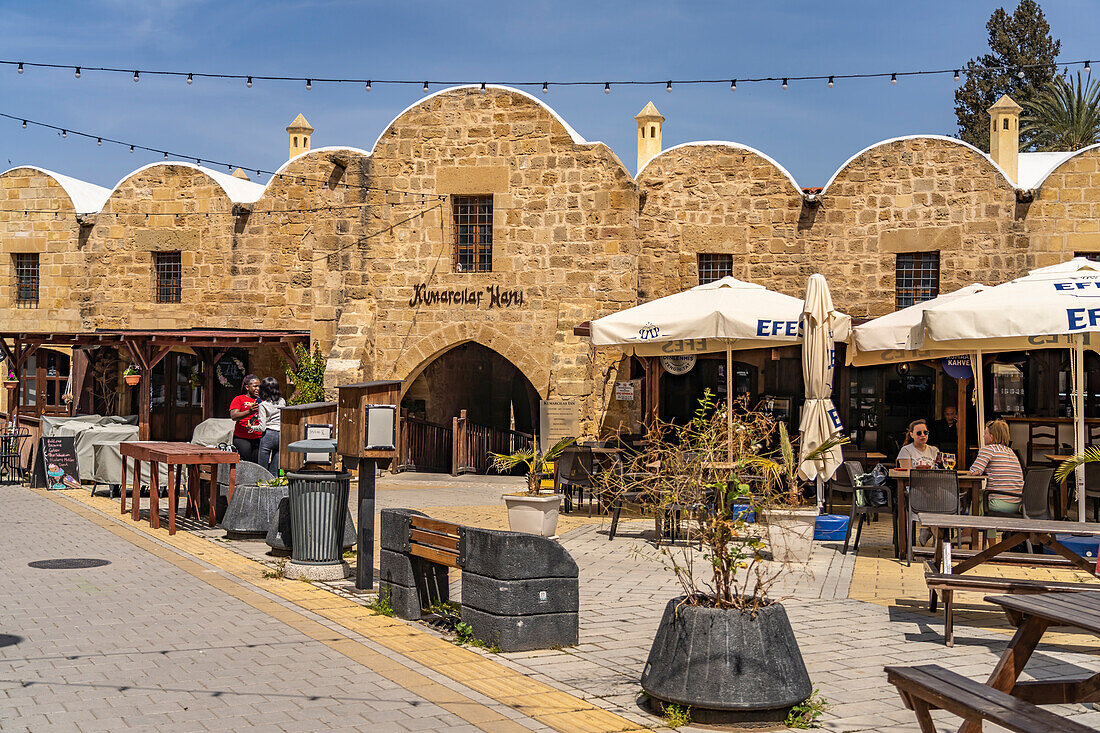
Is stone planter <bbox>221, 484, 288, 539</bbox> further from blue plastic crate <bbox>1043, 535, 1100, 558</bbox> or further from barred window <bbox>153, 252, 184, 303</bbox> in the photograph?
barred window <bbox>153, 252, 184, 303</bbox>

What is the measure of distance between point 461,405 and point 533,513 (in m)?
12.8

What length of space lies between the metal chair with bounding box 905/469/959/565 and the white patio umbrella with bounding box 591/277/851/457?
108 inches

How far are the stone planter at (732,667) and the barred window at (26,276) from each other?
818 inches

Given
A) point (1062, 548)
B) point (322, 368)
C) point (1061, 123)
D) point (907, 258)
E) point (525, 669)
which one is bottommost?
point (525, 669)

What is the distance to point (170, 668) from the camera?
5730mm

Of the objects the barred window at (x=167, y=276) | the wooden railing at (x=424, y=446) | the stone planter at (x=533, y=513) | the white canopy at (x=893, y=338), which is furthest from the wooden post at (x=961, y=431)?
the barred window at (x=167, y=276)

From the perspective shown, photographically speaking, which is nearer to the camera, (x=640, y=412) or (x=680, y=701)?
(x=680, y=701)

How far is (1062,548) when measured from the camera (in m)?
7.01

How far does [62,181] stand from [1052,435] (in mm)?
18540

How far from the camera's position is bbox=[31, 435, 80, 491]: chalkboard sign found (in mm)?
15242

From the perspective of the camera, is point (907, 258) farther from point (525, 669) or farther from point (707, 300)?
point (525, 669)

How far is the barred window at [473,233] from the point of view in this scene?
61.4 ft

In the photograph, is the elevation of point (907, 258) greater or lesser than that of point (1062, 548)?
greater

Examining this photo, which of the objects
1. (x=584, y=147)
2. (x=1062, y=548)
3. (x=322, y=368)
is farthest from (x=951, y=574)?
(x=322, y=368)
